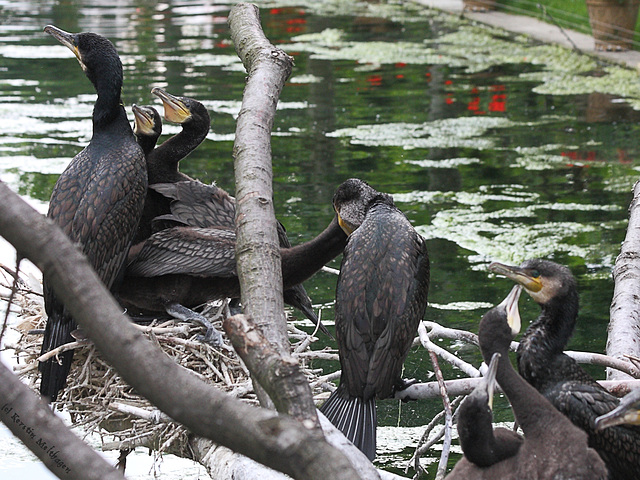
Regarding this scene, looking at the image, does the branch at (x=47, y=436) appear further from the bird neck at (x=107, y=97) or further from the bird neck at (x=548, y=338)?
the bird neck at (x=107, y=97)

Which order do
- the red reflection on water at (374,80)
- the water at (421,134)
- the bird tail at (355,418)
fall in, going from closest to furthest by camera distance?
the bird tail at (355,418) → the water at (421,134) → the red reflection on water at (374,80)

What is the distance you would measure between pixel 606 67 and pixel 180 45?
713cm

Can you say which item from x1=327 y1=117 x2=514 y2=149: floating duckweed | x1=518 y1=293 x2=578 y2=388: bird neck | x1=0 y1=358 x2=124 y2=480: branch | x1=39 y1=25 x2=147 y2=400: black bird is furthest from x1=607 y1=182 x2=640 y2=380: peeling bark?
x1=327 y1=117 x2=514 y2=149: floating duckweed

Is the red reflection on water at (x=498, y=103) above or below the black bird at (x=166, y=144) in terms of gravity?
below

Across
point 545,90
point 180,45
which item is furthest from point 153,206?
point 180,45

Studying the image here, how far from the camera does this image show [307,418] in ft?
5.40

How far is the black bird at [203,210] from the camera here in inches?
160

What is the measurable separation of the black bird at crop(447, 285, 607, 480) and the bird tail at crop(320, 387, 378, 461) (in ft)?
1.73

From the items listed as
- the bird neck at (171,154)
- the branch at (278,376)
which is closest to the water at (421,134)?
the bird neck at (171,154)

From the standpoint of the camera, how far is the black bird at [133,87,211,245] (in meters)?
4.25

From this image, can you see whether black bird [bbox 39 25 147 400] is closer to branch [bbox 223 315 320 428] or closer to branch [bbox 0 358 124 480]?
branch [bbox 223 315 320 428]

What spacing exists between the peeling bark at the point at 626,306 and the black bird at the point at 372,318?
0.77 meters

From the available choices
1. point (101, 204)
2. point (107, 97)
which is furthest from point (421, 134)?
point (101, 204)

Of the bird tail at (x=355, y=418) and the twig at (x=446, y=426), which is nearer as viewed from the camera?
the twig at (x=446, y=426)
